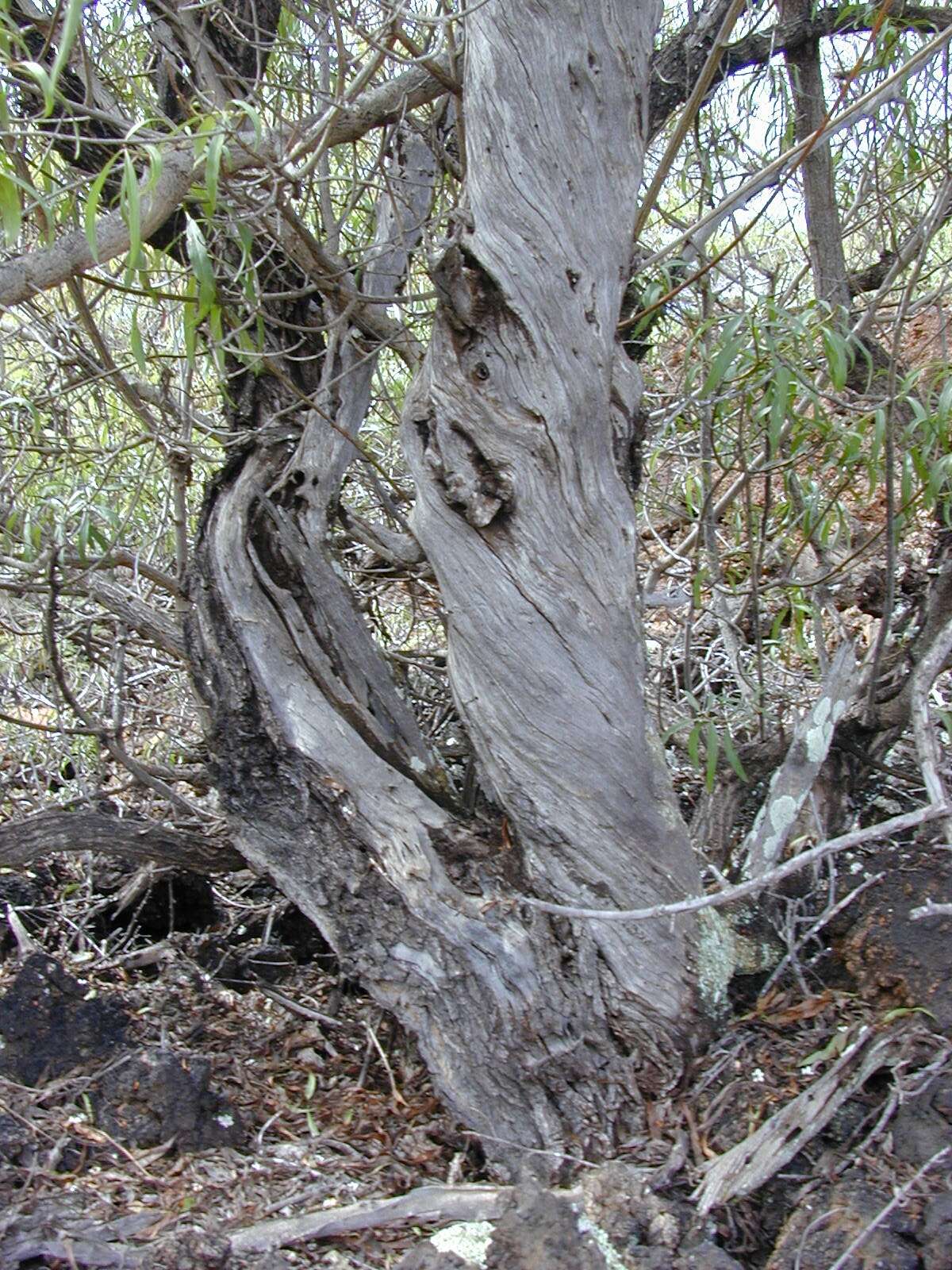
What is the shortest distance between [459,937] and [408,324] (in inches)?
71.6

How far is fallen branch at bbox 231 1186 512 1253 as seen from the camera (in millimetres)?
2150

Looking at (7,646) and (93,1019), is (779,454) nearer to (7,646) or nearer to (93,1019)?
(93,1019)

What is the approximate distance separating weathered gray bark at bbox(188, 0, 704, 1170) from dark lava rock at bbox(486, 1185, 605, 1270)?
0.33 meters

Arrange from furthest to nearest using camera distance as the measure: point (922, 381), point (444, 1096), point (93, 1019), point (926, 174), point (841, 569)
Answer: point (922, 381) < point (926, 174) < point (841, 569) < point (93, 1019) < point (444, 1096)

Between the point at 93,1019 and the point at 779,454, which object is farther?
the point at 779,454

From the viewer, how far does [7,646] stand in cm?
457

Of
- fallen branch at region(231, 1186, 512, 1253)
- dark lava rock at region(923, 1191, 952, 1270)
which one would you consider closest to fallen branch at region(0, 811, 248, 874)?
fallen branch at region(231, 1186, 512, 1253)

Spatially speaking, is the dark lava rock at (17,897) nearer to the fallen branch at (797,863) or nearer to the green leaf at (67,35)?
the fallen branch at (797,863)

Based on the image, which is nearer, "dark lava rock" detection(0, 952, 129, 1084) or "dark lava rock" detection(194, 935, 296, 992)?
"dark lava rock" detection(0, 952, 129, 1084)

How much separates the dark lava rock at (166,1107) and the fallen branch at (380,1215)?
0.32 metres

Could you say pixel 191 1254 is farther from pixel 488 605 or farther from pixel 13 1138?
pixel 488 605

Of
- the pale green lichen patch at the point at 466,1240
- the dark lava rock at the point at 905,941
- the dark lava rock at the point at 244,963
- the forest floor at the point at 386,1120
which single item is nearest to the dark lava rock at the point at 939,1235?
the forest floor at the point at 386,1120

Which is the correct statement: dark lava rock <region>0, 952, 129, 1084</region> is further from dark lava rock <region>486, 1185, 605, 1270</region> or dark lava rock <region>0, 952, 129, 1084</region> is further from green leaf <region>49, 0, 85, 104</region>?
green leaf <region>49, 0, 85, 104</region>

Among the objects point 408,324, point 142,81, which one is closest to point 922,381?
point 408,324
